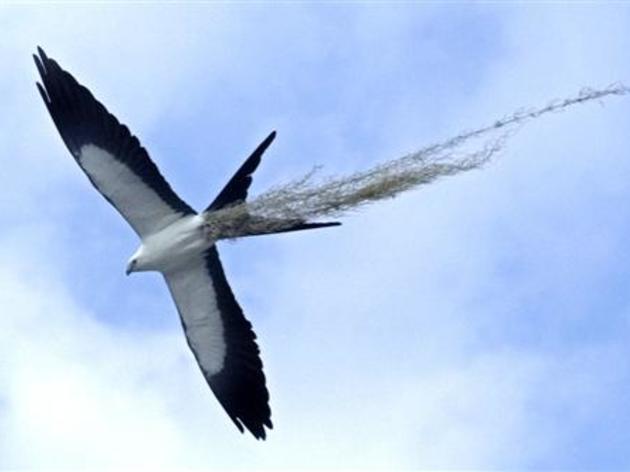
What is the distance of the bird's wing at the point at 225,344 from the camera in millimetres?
16125

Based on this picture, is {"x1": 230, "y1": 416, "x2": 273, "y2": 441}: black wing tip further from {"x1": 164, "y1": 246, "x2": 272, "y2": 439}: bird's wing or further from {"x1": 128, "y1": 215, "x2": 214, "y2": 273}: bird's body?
{"x1": 128, "y1": 215, "x2": 214, "y2": 273}: bird's body

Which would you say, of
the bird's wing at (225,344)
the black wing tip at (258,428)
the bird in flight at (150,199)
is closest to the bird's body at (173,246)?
the bird in flight at (150,199)

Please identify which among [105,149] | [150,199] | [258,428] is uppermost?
[105,149]

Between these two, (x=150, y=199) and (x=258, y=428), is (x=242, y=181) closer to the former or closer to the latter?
(x=150, y=199)

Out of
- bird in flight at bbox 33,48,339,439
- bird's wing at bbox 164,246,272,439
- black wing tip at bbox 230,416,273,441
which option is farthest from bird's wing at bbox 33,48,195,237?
black wing tip at bbox 230,416,273,441

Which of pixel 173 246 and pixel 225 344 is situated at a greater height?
pixel 173 246

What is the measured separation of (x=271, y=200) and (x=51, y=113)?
2.85m

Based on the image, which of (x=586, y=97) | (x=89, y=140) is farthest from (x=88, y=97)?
(x=586, y=97)

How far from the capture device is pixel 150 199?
15.3 metres

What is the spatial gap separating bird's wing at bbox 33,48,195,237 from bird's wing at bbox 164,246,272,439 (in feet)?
3.41

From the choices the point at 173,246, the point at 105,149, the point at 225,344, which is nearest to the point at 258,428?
the point at 225,344

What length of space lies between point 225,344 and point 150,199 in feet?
6.65

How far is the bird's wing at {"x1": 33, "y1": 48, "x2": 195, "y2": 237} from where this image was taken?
15094mm

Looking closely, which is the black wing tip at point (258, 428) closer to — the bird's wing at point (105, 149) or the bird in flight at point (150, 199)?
the bird in flight at point (150, 199)
